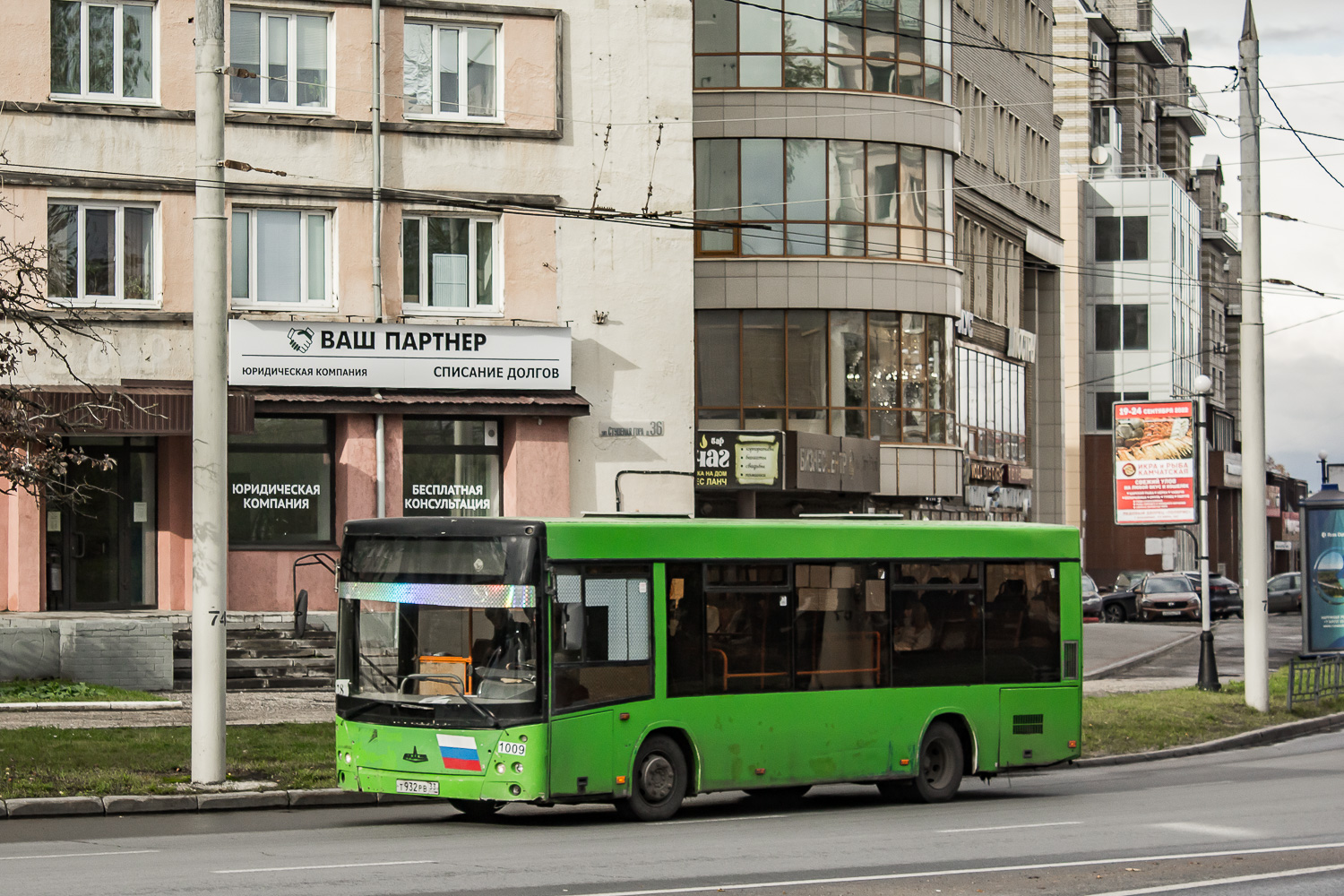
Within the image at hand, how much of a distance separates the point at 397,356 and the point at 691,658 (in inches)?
602

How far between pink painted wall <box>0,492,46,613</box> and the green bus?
1448 centimetres

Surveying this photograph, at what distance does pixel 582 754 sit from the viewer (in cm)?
1404

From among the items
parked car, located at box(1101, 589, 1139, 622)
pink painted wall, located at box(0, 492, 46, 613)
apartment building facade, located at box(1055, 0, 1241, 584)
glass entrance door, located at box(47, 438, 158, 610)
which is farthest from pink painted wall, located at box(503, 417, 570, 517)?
apartment building facade, located at box(1055, 0, 1241, 584)

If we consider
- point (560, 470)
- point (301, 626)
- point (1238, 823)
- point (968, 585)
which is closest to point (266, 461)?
point (560, 470)

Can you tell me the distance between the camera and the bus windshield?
45.6 ft

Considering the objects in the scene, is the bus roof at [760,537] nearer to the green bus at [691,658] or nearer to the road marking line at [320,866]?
the green bus at [691,658]

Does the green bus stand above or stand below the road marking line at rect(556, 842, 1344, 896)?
above

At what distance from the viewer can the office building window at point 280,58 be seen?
96.0 feet

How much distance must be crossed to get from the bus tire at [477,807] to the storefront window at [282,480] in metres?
14.7

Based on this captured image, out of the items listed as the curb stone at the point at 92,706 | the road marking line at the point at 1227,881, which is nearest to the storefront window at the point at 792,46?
the curb stone at the point at 92,706

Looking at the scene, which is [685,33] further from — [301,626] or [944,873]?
[944,873]

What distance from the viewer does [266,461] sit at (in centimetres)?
2938

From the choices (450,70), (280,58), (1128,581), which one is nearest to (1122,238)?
(1128,581)

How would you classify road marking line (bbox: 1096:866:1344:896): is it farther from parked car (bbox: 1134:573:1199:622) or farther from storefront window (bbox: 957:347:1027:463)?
parked car (bbox: 1134:573:1199:622)
